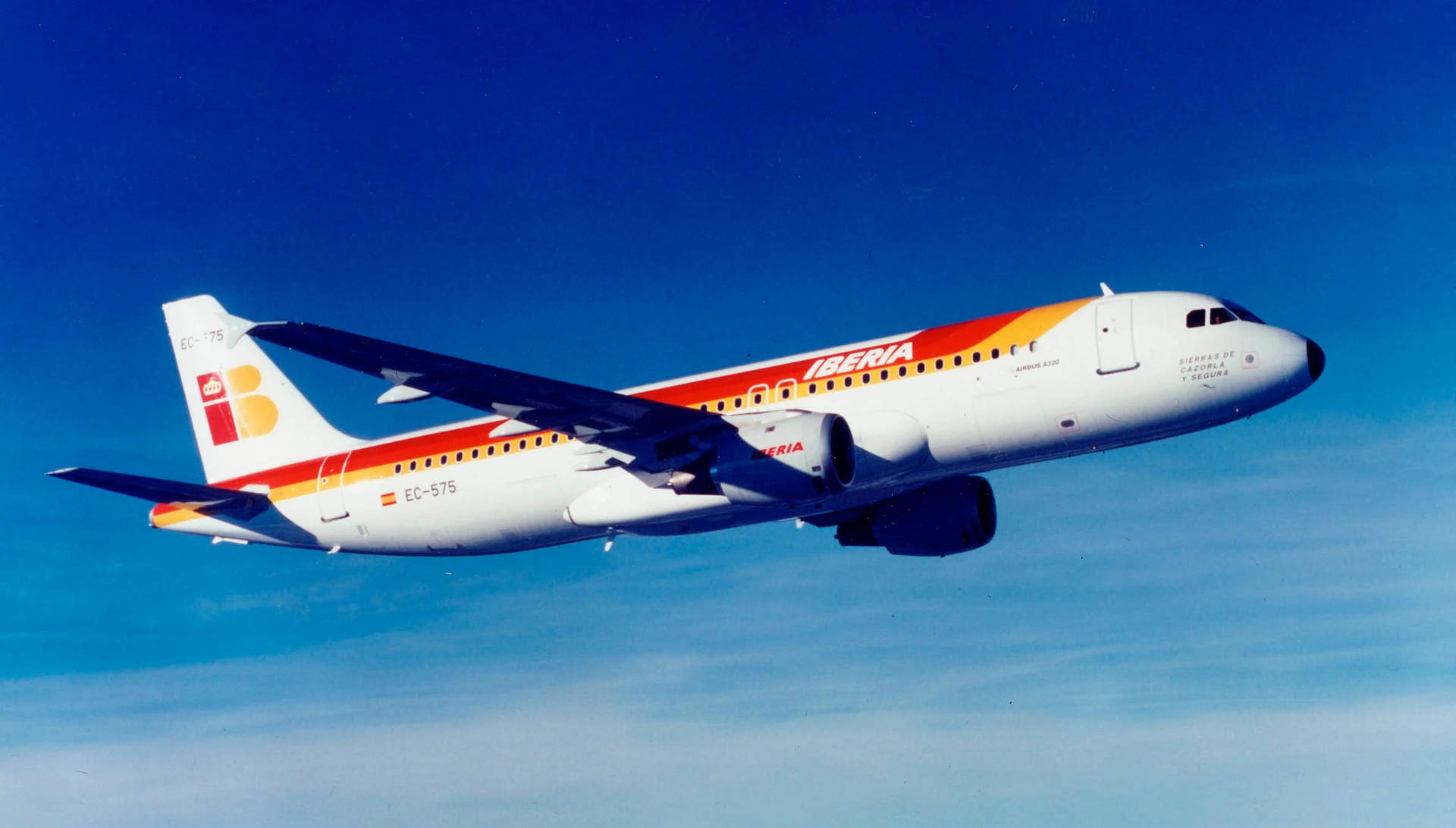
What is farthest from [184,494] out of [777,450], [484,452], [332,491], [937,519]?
[937,519]

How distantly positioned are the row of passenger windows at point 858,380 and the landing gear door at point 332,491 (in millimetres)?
13427

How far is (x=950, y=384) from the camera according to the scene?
3244 centimetres

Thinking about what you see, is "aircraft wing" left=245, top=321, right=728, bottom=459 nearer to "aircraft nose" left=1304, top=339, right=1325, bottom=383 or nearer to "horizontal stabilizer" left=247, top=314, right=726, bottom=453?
"horizontal stabilizer" left=247, top=314, right=726, bottom=453

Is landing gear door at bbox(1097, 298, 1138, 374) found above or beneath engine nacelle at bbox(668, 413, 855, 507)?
above

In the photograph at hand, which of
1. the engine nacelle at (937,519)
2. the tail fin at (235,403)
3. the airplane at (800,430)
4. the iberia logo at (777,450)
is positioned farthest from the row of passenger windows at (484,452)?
the engine nacelle at (937,519)

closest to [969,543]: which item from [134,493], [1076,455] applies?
[1076,455]

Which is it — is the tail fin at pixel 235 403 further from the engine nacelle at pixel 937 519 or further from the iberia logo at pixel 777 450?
the engine nacelle at pixel 937 519

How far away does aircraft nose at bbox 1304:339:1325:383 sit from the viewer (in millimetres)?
30344

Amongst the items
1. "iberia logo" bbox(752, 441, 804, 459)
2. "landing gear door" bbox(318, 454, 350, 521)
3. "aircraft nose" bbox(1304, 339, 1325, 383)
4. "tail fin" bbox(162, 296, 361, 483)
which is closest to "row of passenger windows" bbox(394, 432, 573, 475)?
"landing gear door" bbox(318, 454, 350, 521)

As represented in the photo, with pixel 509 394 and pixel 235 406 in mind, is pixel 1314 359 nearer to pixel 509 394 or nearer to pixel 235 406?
pixel 509 394

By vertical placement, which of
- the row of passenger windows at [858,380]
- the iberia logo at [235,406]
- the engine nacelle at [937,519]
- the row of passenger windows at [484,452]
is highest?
the iberia logo at [235,406]

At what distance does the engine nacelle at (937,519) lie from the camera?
127ft

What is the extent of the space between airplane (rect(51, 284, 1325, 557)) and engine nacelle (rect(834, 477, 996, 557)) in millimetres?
59

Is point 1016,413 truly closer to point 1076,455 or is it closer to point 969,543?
point 1076,455
